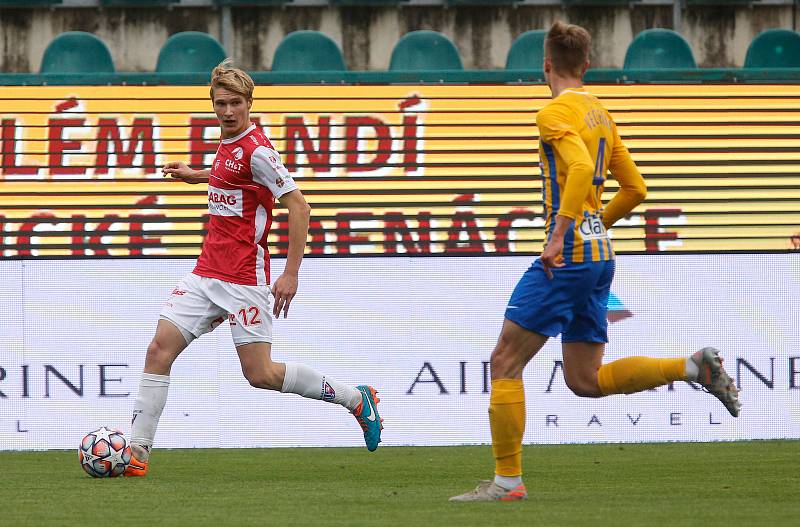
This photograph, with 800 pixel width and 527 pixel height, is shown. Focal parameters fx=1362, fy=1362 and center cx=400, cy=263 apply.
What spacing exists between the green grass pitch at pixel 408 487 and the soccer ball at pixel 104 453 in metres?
0.07

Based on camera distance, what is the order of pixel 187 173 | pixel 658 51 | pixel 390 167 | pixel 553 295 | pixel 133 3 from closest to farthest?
pixel 553 295 → pixel 187 173 → pixel 390 167 → pixel 658 51 → pixel 133 3

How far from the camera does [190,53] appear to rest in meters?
12.7

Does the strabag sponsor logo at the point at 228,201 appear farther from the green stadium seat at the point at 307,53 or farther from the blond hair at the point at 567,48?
the green stadium seat at the point at 307,53

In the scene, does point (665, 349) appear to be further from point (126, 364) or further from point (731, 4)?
point (731, 4)

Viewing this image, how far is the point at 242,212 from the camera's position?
21.8 ft

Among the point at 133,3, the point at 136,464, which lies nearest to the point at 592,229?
the point at 136,464

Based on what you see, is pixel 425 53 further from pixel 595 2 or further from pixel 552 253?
pixel 552 253

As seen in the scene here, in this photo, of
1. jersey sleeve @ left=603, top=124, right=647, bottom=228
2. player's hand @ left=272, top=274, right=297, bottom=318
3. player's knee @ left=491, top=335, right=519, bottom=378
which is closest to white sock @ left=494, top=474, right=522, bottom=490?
player's knee @ left=491, top=335, right=519, bottom=378

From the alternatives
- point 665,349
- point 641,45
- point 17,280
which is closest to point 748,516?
point 665,349

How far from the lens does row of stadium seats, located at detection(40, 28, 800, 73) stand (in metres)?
12.5

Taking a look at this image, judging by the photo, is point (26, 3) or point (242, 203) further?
point (26, 3)

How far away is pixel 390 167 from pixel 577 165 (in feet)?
14.9

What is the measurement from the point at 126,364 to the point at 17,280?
92 cm

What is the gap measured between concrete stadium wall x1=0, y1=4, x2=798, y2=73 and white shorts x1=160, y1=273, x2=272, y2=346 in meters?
7.10
